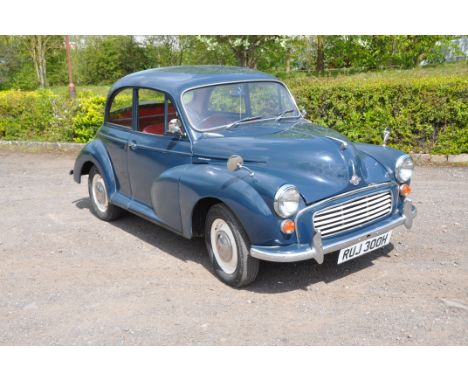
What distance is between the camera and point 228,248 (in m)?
4.39

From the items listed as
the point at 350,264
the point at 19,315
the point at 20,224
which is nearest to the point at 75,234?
the point at 20,224

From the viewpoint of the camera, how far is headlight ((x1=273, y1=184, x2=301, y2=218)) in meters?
3.85

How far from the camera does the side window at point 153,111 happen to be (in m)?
5.14

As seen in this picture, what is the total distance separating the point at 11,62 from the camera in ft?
78.7

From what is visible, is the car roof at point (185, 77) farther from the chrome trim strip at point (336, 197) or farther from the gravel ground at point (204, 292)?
the chrome trim strip at point (336, 197)

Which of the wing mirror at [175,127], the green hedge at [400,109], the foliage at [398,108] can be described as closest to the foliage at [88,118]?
the foliage at [398,108]

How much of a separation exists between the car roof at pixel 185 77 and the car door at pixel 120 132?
0.63ft

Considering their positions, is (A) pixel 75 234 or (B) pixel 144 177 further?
(A) pixel 75 234

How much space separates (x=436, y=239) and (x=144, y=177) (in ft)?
10.7

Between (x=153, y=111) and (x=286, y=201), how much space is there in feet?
7.60

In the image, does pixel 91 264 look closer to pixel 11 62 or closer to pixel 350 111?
pixel 350 111

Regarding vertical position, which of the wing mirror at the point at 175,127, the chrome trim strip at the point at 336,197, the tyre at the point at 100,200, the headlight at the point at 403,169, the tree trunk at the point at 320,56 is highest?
the tree trunk at the point at 320,56

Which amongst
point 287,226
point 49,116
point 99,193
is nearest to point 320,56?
point 49,116

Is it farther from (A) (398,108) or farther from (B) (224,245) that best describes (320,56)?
(B) (224,245)
